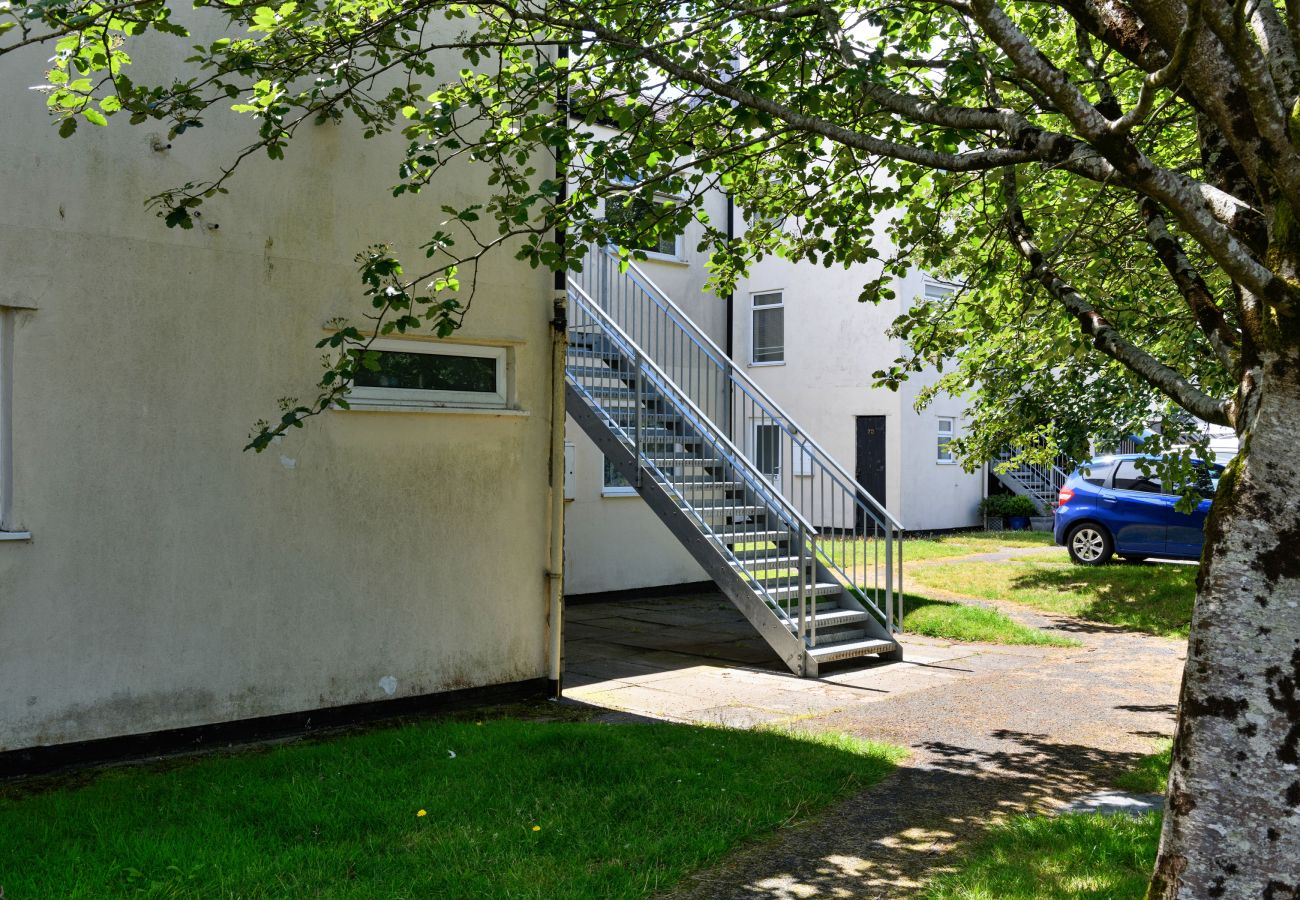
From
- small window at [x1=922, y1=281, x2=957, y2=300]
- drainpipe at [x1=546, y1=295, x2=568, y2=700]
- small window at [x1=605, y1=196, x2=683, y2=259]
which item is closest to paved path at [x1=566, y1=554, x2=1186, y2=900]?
drainpipe at [x1=546, y1=295, x2=568, y2=700]

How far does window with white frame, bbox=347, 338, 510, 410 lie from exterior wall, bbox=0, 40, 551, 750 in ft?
0.40

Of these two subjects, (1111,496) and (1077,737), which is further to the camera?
(1111,496)

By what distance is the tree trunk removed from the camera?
12.3ft

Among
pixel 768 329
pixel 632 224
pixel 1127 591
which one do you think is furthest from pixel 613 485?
pixel 768 329

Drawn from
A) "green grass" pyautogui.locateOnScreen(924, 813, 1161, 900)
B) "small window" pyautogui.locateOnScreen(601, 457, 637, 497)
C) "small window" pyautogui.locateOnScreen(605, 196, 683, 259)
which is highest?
"small window" pyautogui.locateOnScreen(605, 196, 683, 259)

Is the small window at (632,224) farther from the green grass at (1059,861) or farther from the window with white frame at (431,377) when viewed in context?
the green grass at (1059,861)

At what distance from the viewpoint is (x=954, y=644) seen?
11.8 metres

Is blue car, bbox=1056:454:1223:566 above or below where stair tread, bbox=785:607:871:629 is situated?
above

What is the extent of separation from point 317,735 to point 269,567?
1138 mm

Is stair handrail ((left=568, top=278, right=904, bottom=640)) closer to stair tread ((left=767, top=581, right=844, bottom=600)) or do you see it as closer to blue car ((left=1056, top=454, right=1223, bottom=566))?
stair tread ((left=767, top=581, right=844, bottom=600))

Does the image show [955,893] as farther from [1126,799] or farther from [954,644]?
[954,644]

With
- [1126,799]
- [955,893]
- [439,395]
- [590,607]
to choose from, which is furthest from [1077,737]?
[590,607]

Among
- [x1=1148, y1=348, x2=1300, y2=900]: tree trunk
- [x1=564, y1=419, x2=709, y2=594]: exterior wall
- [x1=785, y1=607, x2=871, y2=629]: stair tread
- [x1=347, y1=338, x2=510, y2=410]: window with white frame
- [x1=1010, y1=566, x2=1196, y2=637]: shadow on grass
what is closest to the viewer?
[x1=1148, y1=348, x2=1300, y2=900]: tree trunk

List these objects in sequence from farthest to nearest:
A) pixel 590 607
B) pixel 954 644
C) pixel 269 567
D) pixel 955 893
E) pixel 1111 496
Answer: pixel 1111 496, pixel 590 607, pixel 954 644, pixel 269 567, pixel 955 893
